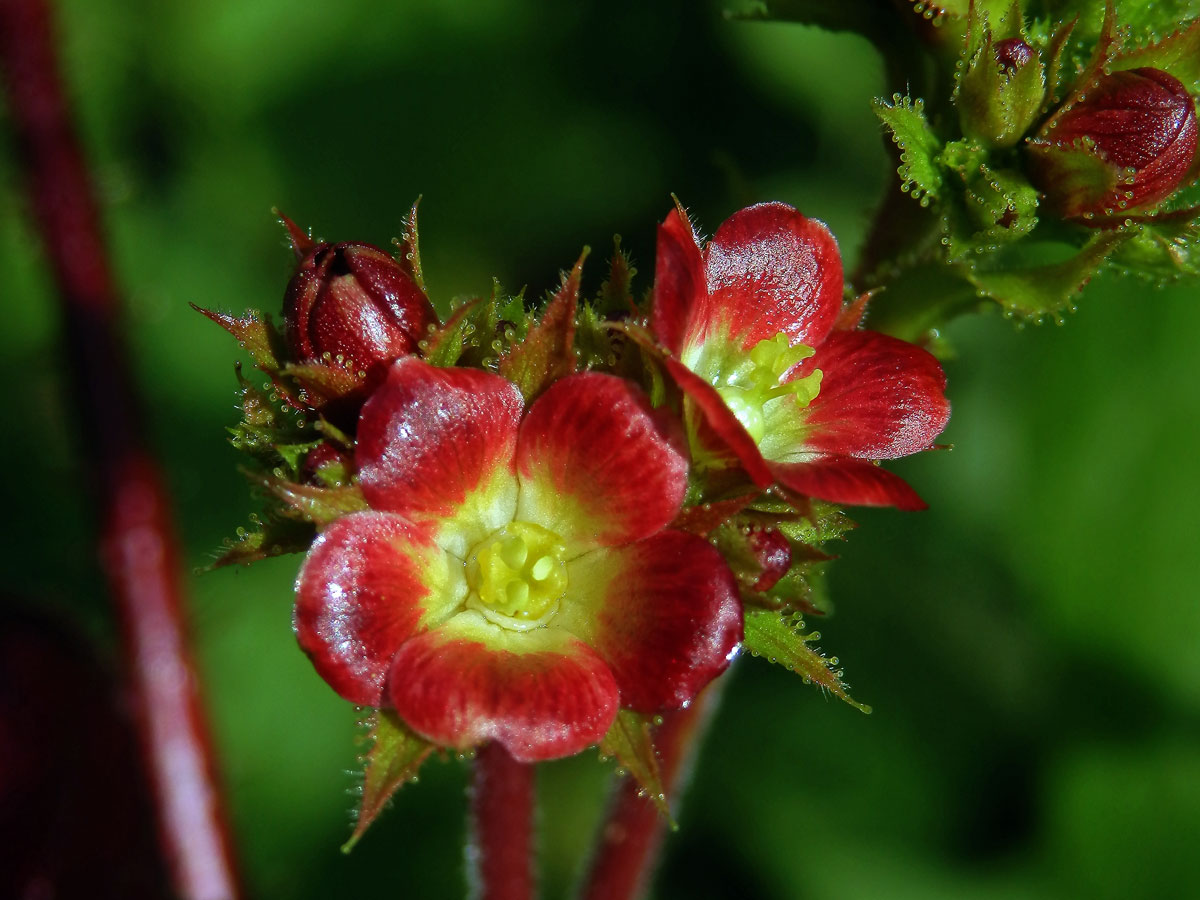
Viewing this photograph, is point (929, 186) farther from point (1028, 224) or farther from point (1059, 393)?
point (1059, 393)

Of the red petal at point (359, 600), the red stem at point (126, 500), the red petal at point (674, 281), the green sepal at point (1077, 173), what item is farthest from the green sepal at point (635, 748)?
the red stem at point (126, 500)

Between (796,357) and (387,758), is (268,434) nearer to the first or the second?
(387,758)

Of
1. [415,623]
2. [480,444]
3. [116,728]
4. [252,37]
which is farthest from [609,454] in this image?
[252,37]

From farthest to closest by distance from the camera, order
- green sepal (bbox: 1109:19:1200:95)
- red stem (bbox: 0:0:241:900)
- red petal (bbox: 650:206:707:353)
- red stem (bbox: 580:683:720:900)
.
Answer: red stem (bbox: 0:0:241:900), red stem (bbox: 580:683:720:900), green sepal (bbox: 1109:19:1200:95), red petal (bbox: 650:206:707:353)

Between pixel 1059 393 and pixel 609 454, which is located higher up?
pixel 609 454

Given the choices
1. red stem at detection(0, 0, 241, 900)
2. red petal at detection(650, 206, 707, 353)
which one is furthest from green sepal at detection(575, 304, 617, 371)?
red stem at detection(0, 0, 241, 900)

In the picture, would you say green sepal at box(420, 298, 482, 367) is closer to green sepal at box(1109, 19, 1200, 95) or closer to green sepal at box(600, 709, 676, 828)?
green sepal at box(600, 709, 676, 828)

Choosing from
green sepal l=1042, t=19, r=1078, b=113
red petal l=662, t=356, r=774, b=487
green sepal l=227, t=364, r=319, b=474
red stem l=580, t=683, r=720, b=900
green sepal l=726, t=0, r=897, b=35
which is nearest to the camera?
red petal l=662, t=356, r=774, b=487
